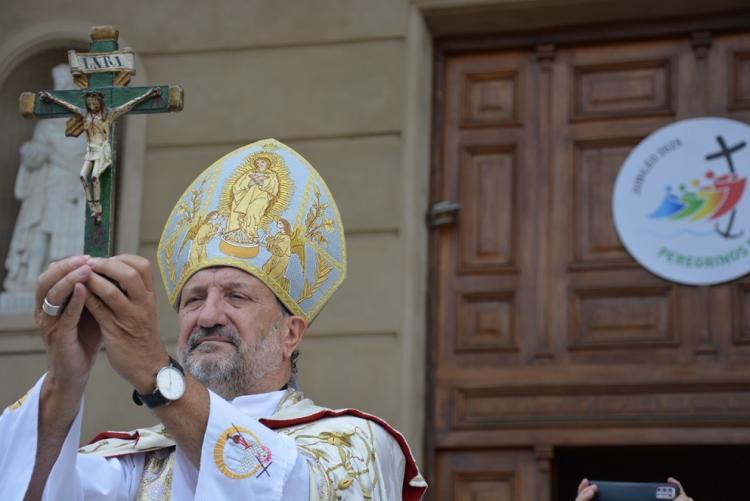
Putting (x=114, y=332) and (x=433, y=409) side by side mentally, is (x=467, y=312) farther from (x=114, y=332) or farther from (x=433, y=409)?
(x=114, y=332)

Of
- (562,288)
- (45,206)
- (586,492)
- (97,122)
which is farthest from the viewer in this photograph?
(45,206)

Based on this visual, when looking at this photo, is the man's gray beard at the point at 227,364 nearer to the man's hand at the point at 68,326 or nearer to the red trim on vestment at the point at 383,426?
the red trim on vestment at the point at 383,426

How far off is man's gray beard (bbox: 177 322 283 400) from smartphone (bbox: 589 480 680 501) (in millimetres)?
1243

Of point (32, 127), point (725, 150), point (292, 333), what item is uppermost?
point (32, 127)

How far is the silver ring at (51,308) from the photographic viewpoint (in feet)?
13.3

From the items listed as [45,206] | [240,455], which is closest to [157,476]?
[240,455]

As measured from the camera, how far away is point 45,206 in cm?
958

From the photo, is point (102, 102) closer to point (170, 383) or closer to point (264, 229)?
point (170, 383)

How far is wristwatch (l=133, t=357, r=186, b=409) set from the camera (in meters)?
4.16

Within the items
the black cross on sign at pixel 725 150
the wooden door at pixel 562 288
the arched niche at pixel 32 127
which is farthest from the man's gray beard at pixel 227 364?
the arched niche at pixel 32 127

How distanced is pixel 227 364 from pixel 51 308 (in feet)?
3.65

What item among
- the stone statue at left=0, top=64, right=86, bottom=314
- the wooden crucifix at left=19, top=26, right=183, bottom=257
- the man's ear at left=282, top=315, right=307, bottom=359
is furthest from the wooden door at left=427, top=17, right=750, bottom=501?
the wooden crucifix at left=19, top=26, right=183, bottom=257

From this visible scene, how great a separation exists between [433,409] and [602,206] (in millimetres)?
1272

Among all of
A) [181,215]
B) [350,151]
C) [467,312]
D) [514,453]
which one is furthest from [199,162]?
[181,215]
